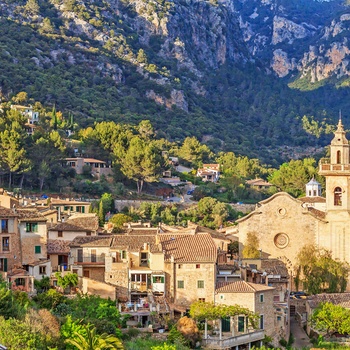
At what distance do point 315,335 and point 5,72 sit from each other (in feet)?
320

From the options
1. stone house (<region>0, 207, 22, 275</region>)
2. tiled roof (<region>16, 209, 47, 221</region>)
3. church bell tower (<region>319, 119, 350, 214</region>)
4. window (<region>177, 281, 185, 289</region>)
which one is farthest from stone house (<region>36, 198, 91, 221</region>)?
window (<region>177, 281, 185, 289</region>)

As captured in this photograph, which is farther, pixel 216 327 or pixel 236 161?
pixel 236 161

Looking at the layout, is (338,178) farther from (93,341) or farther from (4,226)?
(93,341)

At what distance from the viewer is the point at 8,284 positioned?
158 feet

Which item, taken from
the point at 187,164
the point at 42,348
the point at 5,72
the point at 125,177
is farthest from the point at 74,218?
the point at 5,72

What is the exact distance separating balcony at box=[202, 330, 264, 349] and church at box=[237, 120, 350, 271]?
1658 cm

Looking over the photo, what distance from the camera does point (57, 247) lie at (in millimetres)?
57812

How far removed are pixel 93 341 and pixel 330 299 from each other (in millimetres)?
19604

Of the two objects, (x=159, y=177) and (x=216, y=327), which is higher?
(x=159, y=177)

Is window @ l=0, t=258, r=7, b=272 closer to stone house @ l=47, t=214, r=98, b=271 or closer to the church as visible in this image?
stone house @ l=47, t=214, r=98, b=271

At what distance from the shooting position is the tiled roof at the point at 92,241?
5637 cm

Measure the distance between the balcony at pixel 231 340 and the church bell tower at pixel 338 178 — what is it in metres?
18.2

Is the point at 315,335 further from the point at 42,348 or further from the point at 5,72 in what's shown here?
the point at 5,72

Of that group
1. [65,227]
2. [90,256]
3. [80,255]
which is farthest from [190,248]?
[65,227]
